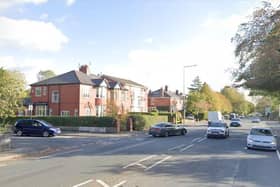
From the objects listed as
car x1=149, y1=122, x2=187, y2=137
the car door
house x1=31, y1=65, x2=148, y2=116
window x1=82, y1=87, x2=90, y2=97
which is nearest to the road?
car x1=149, y1=122, x2=187, y2=137

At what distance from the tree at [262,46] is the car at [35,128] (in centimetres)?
1855

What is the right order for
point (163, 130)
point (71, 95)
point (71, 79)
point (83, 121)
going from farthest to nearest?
1. point (71, 79)
2. point (71, 95)
3. point (83, 121)
4. point (163, 130)

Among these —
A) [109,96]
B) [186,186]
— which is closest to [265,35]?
[186,186]

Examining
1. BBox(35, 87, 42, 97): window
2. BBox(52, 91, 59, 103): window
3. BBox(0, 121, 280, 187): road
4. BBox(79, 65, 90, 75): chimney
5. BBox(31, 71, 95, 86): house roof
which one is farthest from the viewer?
BBox(79, 65, 90, 75): chimney

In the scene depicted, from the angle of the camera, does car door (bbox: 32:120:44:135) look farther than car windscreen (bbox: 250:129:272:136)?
Yes

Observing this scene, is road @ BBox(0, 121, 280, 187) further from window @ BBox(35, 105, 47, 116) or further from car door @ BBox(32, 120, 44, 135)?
window @ BBox(35, 105, 47, 116)

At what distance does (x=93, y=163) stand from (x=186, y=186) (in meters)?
5.87

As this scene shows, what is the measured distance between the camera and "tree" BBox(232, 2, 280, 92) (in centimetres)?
2675

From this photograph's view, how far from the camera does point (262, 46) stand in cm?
2895

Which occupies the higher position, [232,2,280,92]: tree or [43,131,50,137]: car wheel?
[232,2,280,92]: tree

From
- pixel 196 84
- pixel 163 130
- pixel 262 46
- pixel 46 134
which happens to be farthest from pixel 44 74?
pixel 262 46

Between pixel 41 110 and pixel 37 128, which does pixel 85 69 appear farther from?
pixel 37 128

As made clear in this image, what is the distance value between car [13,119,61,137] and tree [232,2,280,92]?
18.5 meters

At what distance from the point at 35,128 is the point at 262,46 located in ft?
72.5
